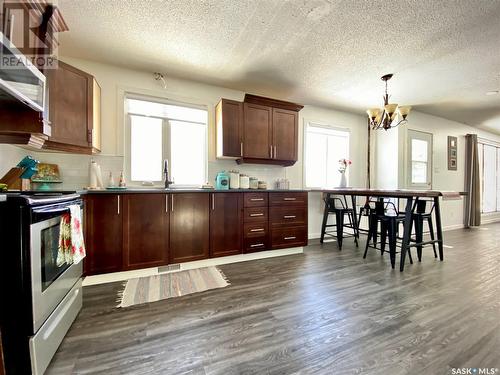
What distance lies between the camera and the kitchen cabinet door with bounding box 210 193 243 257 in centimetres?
281

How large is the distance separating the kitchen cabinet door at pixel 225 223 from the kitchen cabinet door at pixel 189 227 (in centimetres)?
8

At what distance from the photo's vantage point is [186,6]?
1.91 m

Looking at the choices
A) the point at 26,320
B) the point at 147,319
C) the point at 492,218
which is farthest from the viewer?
the point at 492,218

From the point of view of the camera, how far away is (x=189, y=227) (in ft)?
8.77

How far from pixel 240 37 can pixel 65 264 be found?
8.30 ft

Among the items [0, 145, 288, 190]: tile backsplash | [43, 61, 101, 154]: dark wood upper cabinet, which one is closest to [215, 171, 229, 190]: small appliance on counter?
[0, 145, 288, 190]: tile backsplash

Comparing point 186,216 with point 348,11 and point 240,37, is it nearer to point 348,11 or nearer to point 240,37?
point 240,37

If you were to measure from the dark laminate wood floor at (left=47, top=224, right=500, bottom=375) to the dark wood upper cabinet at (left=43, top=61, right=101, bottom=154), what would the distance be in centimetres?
151

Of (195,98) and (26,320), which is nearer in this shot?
(26,320)

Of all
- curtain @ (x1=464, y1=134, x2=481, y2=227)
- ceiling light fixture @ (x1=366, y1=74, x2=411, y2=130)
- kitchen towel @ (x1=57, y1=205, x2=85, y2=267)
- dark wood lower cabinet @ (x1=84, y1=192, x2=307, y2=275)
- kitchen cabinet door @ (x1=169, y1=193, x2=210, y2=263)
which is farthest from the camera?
curtain @ (x1=464, y1=134, x2=481, y2=227)

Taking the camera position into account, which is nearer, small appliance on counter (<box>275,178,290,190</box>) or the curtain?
small appliance on counter (<box>275,178,290,190</box>)

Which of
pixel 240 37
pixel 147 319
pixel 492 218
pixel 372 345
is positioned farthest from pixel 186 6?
pixel 492 218

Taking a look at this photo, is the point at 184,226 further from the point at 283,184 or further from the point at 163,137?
the point at 283,184

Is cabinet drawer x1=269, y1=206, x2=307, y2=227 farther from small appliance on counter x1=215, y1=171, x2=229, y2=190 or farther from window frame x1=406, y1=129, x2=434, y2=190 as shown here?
window frame x1=406, y1=129, x2=434, y2=190
